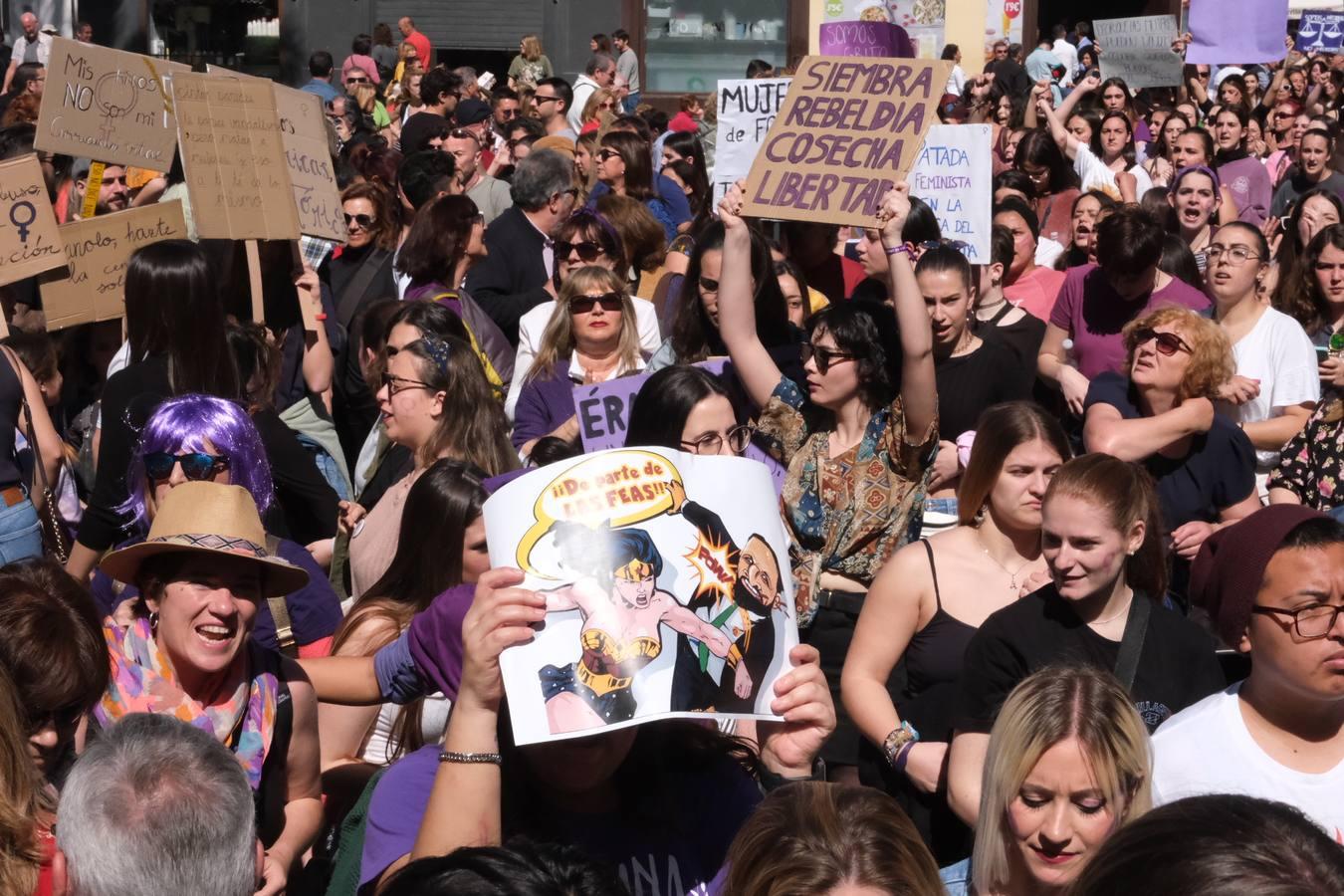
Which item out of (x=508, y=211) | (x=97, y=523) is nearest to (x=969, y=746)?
(x=97, y=523)

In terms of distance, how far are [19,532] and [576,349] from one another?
2.10m

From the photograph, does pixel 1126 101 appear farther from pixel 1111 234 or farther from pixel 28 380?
pixel 28 380

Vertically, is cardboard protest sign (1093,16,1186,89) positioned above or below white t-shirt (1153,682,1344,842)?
above

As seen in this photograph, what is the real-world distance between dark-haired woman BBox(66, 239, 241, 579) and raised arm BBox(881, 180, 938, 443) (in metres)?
2.09

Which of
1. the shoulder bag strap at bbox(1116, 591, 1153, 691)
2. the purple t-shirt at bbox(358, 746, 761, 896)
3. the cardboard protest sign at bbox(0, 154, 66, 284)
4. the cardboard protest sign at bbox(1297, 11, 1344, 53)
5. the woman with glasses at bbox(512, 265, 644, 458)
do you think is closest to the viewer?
the purple t-shirt at bbox(358, 746, 761, 896)

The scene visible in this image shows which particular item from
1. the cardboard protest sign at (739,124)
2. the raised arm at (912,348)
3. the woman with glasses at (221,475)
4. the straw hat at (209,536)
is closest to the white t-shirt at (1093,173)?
the cardboard protest sign at (739,124)

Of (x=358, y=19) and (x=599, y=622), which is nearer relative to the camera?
(x=599, y=622)

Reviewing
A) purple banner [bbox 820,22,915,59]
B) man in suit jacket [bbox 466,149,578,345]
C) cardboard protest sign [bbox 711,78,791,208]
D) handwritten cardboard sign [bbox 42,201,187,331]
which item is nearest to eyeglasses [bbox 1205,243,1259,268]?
purple banner [bbox 820,22,915,59]

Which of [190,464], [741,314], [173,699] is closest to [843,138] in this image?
[741,314]

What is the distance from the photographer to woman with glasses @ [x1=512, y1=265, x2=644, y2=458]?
20.2 feet

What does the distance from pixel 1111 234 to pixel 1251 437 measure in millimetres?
1189

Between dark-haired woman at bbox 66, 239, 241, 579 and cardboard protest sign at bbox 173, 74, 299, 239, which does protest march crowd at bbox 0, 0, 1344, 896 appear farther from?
cardboard protest sign at bbox 173, 74, 299, 239

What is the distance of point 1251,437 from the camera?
599 centimetres

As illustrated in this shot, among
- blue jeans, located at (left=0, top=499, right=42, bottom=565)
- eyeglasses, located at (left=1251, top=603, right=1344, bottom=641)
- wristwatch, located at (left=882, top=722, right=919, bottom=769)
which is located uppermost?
eyeglasses, located at (left=1251, top=603, right=1344, bottom=641)
